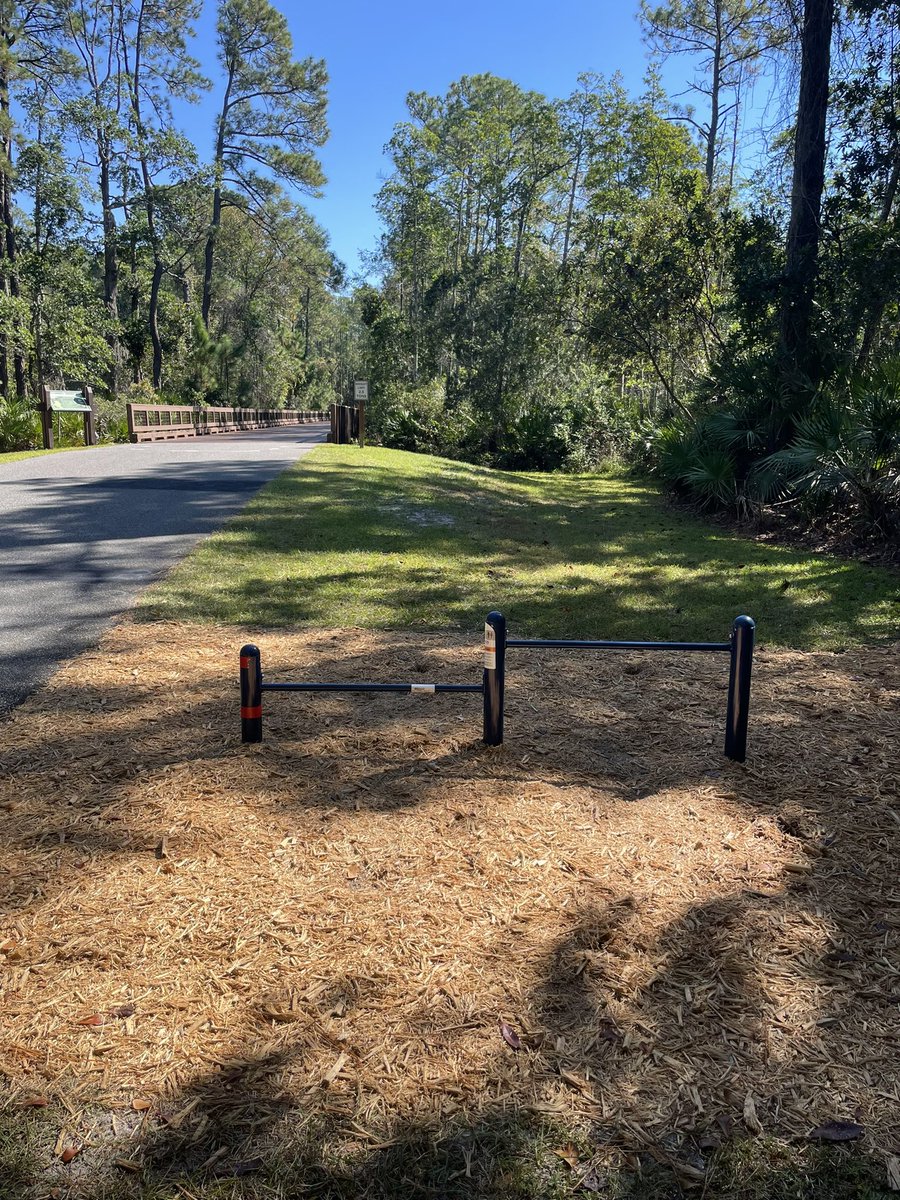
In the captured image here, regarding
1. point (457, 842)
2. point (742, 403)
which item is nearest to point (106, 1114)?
point (457, 842)

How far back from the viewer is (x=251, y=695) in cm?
385

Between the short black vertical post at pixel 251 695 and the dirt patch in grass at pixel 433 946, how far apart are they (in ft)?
0.29

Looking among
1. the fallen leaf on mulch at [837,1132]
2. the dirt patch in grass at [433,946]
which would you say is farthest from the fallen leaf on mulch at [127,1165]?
the fallen leaf on mulch at [837,1132]

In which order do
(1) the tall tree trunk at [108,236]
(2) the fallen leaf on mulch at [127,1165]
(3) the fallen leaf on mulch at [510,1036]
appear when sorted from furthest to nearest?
(1) the tall tree trunk at [108,236] < (3) the fallen leaf on mulch at [510,1036] < (2) the fallen leaf on mulch at [127,1165]

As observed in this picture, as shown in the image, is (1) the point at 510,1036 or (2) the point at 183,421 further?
(2) the point at 183,421

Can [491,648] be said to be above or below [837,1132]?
above

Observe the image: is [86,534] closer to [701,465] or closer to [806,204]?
[701,465]

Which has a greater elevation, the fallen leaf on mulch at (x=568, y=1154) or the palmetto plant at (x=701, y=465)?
the palmetto plant at (x=701, y=465)

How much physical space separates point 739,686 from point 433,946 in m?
2.04

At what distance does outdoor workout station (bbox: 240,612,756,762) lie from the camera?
372cm

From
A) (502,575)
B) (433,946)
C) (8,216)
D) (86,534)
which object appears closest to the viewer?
(433,946)

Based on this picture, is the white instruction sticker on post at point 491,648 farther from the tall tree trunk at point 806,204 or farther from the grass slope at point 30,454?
the grass slope at point 30,454

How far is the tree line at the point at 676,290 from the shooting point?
474 inches

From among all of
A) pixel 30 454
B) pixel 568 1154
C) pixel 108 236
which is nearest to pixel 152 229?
pixel 108 236
